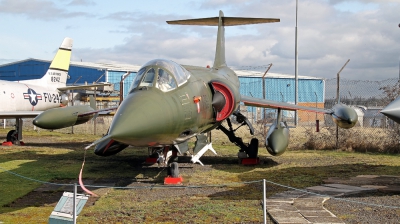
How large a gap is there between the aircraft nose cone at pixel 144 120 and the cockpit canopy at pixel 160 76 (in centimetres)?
38

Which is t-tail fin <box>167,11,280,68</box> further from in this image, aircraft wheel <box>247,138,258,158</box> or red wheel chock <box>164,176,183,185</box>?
red wheel chock <box>164,176,183,185</box>

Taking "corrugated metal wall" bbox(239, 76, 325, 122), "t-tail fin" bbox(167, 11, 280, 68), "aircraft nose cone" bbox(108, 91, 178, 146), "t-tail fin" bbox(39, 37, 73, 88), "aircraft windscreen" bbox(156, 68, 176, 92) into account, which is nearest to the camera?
"aircraft nose cone" bbox(108, 91, 178, 146)

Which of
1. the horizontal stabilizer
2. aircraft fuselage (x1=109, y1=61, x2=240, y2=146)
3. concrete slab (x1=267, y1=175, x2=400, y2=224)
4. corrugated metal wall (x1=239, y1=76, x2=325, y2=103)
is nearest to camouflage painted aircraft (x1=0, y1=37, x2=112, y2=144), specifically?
the horizontal stabilizer

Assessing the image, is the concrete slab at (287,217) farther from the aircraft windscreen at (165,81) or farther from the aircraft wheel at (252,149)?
the aircraft wheel at (252,149)

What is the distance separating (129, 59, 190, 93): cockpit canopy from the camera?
836cm

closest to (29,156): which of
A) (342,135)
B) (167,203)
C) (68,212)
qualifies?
(167,203)

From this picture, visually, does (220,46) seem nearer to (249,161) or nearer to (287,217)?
(249,161)

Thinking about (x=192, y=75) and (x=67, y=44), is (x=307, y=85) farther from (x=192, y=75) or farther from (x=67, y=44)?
(x=192, y=75)

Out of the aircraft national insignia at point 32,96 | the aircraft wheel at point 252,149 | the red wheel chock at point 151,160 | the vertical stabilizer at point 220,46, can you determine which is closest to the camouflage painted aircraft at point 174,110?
the aircraft wheel at point 252,149

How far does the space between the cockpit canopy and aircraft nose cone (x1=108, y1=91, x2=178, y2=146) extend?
375 mm

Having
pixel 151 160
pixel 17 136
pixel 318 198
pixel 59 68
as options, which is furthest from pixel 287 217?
pixel 59 68

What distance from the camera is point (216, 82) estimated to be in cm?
1048

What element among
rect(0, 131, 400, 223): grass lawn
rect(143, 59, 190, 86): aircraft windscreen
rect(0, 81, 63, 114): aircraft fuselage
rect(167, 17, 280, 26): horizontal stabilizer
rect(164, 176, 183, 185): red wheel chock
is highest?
rect(167, 17, 280, 26): horizontal stabilizer

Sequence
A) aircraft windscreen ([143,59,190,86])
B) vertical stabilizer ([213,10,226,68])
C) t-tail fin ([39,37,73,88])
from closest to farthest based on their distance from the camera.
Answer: aircraft windscreen ([143,59,190,86]) → vertical stabilizer ([213,10,226,68]) → t-tail fin ([39,37,73,88])
